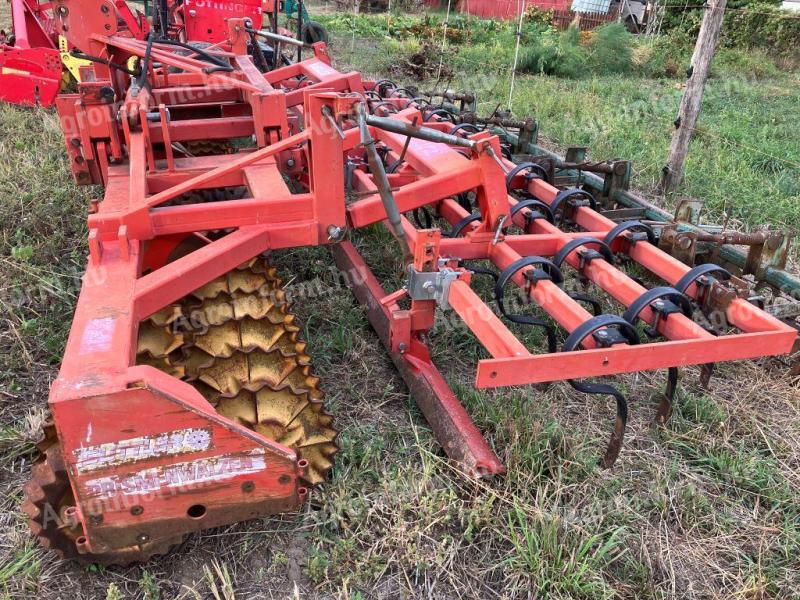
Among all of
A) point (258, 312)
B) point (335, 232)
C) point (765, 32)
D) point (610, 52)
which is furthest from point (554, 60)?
point (258, 312)

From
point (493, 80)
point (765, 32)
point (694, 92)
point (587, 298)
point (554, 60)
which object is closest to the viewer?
point (587, 298)

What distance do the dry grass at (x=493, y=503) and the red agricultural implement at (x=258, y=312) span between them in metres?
0.15

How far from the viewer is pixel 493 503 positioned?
2.46 m

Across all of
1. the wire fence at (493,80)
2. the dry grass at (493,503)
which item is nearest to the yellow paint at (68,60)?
the wire fence at (493,80)

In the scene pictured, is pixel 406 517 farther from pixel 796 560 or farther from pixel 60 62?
pixel 60 62

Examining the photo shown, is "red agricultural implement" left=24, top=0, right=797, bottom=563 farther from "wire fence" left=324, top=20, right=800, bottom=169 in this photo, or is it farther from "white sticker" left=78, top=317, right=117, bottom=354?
"wire fence" left=324, top=20, right=800, bottom=169

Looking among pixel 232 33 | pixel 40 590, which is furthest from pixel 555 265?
pixel 232 33

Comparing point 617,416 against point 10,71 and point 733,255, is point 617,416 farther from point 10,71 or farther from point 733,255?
point 10,71

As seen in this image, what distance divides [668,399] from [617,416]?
0.49 metres

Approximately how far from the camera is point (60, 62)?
281 inches

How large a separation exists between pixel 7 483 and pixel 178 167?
1671mm

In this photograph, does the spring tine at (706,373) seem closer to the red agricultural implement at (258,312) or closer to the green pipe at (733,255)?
the red agricultural implement at (258,312)

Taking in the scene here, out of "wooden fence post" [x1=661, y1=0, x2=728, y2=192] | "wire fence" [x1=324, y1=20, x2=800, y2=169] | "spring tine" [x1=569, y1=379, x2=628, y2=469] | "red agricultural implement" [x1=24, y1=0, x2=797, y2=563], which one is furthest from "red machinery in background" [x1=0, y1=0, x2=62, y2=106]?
"spring tine" [x1=569, y1=379, x2=628, y2=469]

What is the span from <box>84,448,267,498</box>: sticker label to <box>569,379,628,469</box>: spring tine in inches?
52.0
